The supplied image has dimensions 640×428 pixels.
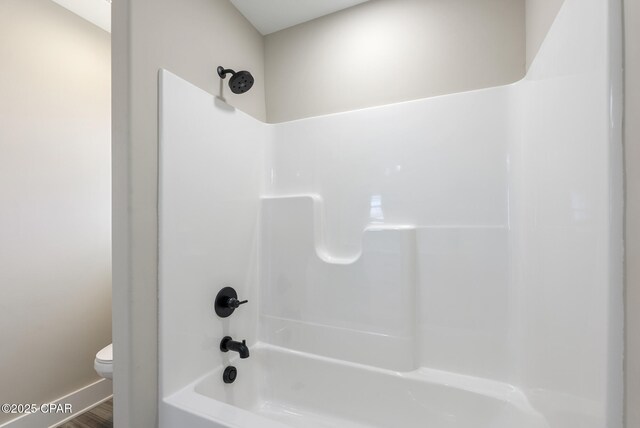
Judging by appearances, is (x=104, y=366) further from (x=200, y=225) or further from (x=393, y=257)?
(x=393, y=257)

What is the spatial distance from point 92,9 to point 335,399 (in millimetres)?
3063

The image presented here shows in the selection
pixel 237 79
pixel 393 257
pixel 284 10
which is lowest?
pixel 393 257

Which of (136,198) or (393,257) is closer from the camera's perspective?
(136,198)

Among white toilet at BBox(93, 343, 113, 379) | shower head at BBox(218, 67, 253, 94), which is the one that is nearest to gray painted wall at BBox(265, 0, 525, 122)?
shower head at BBox(218, 67, 253, 94)

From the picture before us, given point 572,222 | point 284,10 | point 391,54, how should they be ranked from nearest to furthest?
point 572,222 < point 391,54 < point 284,10

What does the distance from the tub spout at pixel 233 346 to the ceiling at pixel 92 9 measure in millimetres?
2390

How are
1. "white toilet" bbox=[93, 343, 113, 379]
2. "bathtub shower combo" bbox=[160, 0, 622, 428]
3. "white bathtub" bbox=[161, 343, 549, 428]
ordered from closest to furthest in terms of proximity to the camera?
1. "bathtub shower combo" bbox=[160, 0, 622, 428]
2. "white bathtub" bbox=[161, 343, 549, 428]
3. "white toilet" bbox=[93, 343, 113, 379]

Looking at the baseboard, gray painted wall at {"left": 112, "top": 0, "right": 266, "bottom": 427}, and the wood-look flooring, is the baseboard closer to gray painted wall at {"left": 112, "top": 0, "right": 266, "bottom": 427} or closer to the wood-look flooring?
the wood-look flooring

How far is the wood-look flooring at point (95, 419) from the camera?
183cm

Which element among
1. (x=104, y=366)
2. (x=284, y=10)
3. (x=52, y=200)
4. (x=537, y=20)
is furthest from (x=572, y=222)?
(x=52, y=200)

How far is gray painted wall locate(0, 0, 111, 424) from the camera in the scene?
1679 millimetres

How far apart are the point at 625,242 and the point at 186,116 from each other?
155 centimetres

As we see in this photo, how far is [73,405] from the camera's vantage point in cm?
191

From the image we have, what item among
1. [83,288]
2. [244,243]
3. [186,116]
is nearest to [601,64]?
[186,116]
